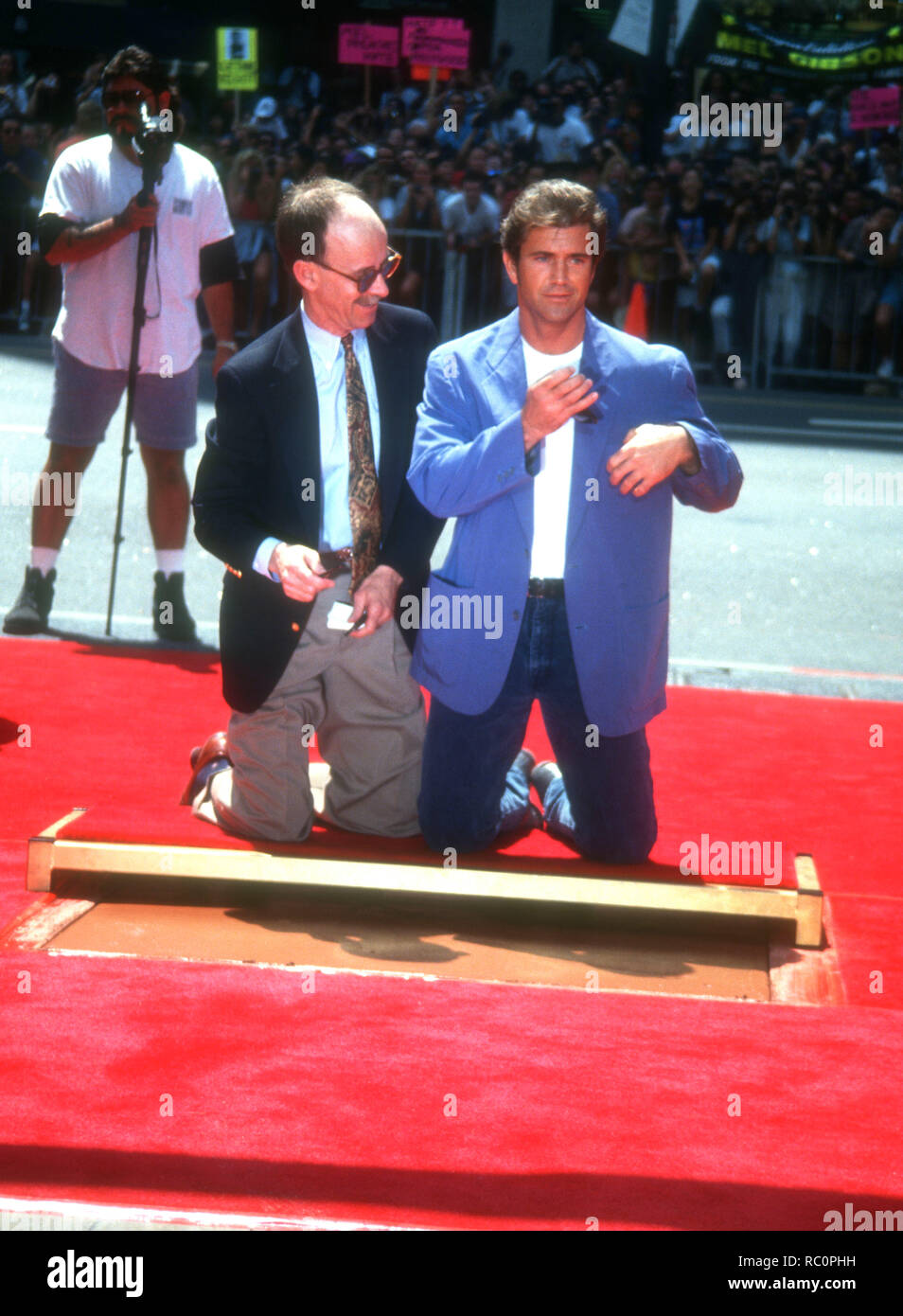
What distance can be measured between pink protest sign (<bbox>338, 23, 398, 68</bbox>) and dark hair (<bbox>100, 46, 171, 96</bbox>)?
11541mm

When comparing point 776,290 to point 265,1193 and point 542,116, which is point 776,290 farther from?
point 265,1193

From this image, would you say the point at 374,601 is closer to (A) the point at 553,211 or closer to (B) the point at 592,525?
(B) the point at 592,525

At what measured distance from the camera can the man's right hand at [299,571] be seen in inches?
159

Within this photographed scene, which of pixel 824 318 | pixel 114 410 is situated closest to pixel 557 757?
pixel 114 410

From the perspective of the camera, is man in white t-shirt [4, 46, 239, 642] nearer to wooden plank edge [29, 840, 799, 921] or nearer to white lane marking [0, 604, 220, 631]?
white lane marking [0, 604, 220, 631]

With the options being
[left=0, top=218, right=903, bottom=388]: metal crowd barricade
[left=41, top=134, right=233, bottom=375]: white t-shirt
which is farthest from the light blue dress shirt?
[left=0, top=218, right=903, bottom=388]: metal crowd barricade

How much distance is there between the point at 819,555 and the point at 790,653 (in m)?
2.07

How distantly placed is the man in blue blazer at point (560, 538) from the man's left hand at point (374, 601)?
0.35 ft

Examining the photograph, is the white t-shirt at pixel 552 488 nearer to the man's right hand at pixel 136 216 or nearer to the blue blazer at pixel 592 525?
the blue blazer at pixel 592 525

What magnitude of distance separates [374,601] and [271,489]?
1.26 feet

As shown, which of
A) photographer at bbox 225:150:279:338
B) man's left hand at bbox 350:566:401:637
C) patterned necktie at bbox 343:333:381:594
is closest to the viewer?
man's left hand at bbox 350:566:401:637

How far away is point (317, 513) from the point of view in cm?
442

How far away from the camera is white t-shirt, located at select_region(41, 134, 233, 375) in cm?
681

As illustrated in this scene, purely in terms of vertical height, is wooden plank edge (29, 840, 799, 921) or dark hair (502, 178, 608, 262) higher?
dark hair (502, 178, 608, 262)
